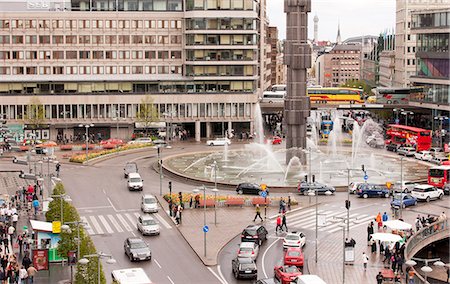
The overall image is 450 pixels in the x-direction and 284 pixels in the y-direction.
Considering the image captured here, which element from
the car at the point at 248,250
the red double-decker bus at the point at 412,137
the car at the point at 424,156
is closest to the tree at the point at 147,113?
the red double-decker bus at the point at 412,137

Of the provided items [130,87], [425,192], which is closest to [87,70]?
[130,87]

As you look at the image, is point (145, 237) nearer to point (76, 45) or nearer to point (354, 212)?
point (354, 212)

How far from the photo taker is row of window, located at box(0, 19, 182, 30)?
131500mm

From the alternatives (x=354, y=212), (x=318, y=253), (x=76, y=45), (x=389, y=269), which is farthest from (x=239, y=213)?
(x=76, y=45)

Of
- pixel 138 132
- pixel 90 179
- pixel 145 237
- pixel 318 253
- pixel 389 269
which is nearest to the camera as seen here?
pixel 389 269

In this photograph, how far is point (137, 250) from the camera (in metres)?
54.2

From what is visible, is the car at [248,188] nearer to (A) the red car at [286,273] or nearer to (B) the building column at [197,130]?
(A) the red car at [286,273]

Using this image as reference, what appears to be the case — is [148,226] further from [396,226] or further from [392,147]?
[392,147]

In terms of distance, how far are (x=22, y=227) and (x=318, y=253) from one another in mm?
24534

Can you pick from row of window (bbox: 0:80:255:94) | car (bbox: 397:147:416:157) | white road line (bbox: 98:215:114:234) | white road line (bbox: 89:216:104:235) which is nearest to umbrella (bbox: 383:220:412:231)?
white road line (bbox: 98:215:114:234)

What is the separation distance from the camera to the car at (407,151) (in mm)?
106062

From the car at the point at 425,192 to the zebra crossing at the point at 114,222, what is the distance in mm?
24721

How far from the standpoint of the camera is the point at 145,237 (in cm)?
6147

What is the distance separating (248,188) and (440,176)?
19.9m
